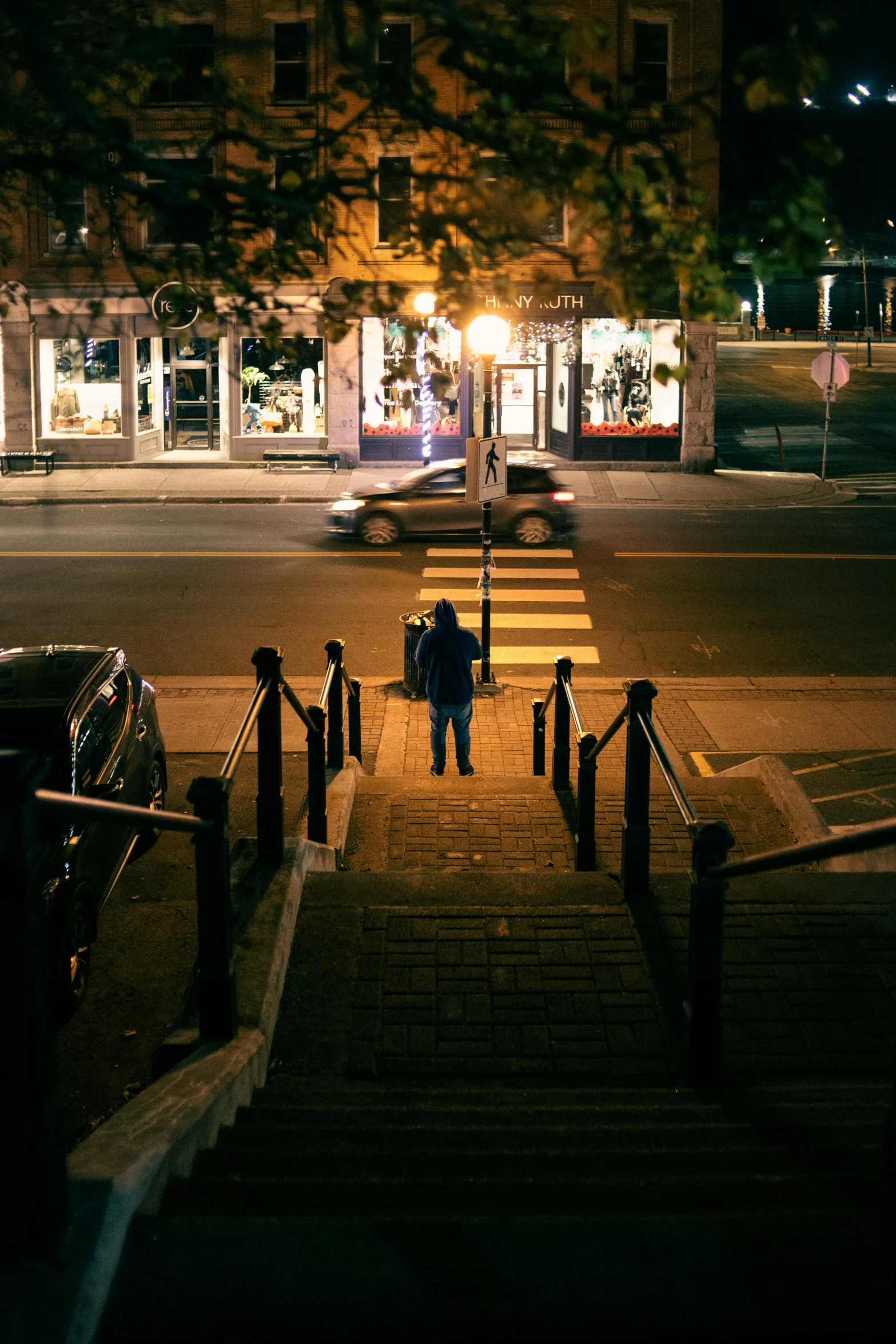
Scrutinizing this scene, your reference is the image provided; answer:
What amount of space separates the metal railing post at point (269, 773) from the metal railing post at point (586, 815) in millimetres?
2207

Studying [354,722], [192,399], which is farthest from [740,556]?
[192,399]

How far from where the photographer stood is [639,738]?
701 centimetres

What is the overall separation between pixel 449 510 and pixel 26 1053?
19110 millimetres

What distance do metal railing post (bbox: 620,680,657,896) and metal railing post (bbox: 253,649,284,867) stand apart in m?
1.81

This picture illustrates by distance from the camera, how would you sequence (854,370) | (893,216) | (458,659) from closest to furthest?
1. (458,659)
2. (854,370)
3. (893,216)

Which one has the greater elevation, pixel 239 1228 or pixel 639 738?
pixel 639 738

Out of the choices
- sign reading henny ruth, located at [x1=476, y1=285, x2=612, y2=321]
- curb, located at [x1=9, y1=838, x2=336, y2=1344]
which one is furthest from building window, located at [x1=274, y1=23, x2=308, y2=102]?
curb, located at [x1=9, y1=838, x2=336, y2=1344]

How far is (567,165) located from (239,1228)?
13.0 ft

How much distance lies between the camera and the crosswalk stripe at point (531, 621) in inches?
661

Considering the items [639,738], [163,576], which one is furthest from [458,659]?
[163,576]

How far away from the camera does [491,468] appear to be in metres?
13.9

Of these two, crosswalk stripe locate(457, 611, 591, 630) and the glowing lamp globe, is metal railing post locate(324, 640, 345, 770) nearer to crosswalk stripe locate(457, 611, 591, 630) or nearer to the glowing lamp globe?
the glowing lamp globe

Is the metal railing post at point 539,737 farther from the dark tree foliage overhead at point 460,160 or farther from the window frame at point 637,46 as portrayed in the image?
the window frame at point 637,46

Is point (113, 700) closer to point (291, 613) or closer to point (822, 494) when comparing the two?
point (291, 613)
